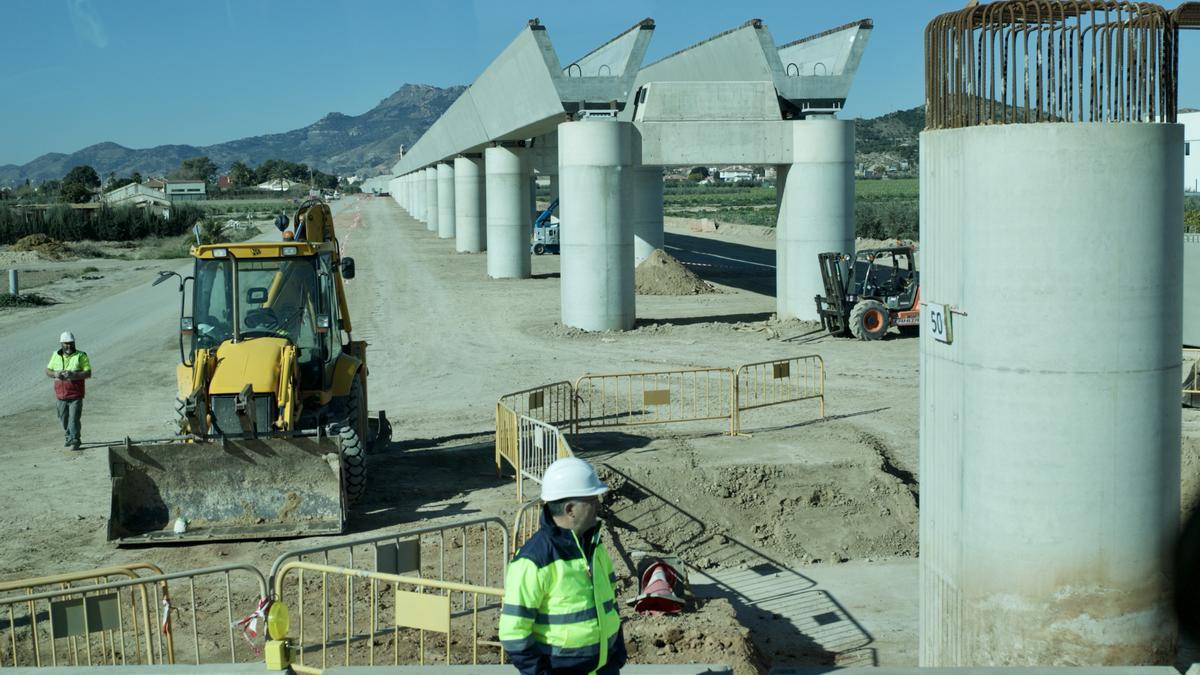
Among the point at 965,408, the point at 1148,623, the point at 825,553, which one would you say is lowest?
the point at 825,553

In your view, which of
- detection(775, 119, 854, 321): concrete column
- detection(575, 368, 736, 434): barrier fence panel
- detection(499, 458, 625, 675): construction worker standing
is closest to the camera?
detection(499, 458, 625, 675): construction worker standing

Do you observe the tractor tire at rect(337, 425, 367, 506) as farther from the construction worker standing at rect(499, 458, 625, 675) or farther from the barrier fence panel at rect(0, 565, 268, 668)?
the construction worker standing at rect(499, 458, 625, 675)

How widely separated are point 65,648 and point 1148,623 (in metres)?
7.64

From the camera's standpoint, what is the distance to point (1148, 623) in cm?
829

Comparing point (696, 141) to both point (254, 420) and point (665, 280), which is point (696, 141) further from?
point (254, 420)

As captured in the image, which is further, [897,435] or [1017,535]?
[897,435]

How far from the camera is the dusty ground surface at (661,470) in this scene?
11.6 meters

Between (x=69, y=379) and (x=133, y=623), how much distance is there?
27.2ft

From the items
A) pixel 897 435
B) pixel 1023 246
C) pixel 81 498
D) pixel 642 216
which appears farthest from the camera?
pixel 642 216

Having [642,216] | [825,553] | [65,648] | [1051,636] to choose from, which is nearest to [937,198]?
[1051,636]

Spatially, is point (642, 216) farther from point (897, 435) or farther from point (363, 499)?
point (363, 499)

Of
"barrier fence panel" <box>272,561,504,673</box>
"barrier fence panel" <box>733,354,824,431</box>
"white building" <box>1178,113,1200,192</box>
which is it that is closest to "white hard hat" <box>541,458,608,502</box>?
"barrier fence panel" <box>272,561,504,673</box>

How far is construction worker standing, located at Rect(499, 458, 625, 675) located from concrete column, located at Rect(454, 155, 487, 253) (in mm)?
51610

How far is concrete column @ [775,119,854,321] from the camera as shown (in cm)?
2759
